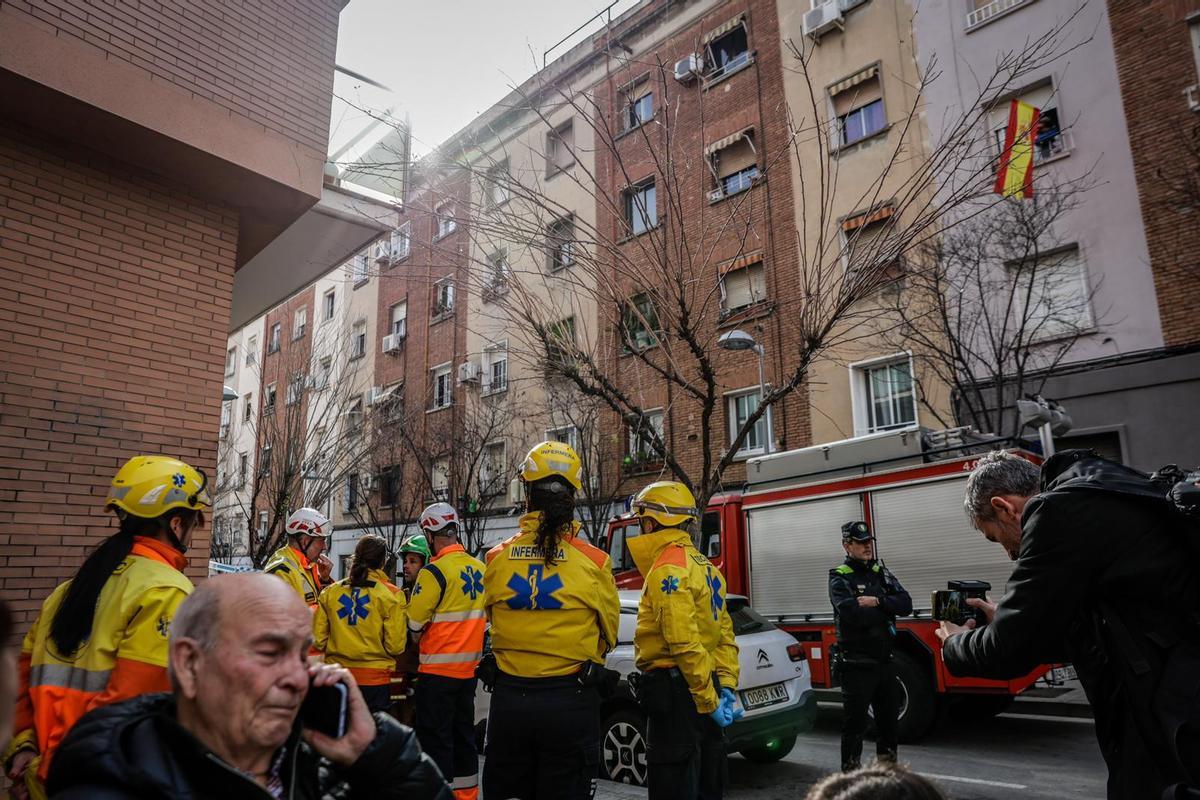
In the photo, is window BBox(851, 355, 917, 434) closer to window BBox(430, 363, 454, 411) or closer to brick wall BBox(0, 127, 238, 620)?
brick wall BBox(0, 127, 238, 620)

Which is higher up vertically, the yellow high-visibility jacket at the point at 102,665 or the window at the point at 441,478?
the window at the point at 441,478

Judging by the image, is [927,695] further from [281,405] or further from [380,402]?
[380,402]

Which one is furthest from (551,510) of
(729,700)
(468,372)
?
(468,372)

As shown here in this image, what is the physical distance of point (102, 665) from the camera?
2613 millimetres

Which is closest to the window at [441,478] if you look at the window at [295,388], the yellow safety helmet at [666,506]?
the window at [295,388]

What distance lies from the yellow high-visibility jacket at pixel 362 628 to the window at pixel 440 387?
1872 cm

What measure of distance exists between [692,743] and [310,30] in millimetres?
6853

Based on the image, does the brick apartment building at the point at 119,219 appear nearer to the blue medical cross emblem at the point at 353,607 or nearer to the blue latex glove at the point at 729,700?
the blue medical cross emblem at the point at 353,607

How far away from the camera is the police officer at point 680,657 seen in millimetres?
4125

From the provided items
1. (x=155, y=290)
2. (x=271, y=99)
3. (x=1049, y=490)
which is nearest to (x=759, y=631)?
(x=1049, y=490)

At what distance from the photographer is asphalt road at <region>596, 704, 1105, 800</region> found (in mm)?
6234

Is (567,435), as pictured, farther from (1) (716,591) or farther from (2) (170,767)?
(2) (170,767)

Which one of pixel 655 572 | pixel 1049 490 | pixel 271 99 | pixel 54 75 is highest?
pixel 271 99

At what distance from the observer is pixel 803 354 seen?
6.26 meters
